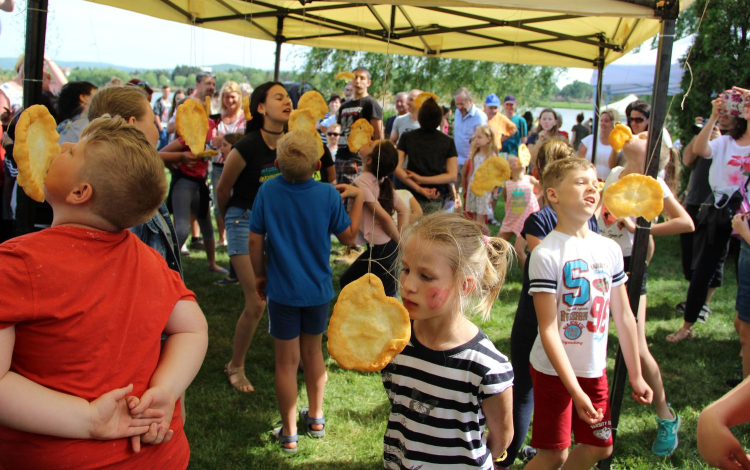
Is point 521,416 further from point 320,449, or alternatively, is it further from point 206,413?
point 206,413

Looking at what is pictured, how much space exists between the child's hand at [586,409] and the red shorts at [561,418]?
0.16 meters

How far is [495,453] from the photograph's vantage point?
5.75 feet

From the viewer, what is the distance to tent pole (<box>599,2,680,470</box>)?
2564mm

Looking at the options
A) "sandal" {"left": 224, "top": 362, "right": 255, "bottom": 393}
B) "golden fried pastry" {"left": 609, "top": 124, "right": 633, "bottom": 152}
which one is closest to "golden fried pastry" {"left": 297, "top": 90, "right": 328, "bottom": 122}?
"sandal" {"left": 224, "top": 362, "right": 255, "bottom": 393}

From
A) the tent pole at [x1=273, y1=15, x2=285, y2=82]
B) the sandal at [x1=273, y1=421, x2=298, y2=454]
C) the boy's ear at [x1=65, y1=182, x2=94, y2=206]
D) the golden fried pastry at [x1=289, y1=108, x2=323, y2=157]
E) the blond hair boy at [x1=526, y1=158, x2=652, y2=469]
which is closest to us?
the boy's ear at [x1=65, y1=182, x2=94, y2=206]

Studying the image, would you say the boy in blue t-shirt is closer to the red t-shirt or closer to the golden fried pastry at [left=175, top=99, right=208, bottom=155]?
the golden fried pastry at [left=175, top=99, right=208, bottom=155]

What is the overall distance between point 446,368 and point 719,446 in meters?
0.70

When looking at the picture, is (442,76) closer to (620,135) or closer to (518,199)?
(518,199)

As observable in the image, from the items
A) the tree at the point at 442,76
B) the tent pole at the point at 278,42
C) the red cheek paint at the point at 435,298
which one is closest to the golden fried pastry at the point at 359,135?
the tent pole at the point at 278,42

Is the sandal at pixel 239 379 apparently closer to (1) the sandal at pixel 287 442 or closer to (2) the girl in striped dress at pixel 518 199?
(1) the sandal at pixel 287 442

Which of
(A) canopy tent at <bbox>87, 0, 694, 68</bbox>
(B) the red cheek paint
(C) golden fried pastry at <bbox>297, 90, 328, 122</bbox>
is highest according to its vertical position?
(A) canopy tent at <bbox>87, 0, 694, 68</bbox>

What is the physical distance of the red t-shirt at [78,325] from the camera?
118 centimetres

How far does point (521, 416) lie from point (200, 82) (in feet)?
18.2

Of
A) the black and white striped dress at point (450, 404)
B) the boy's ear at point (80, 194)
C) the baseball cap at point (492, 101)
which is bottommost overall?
the black and white striped dress at point (450, 404)
